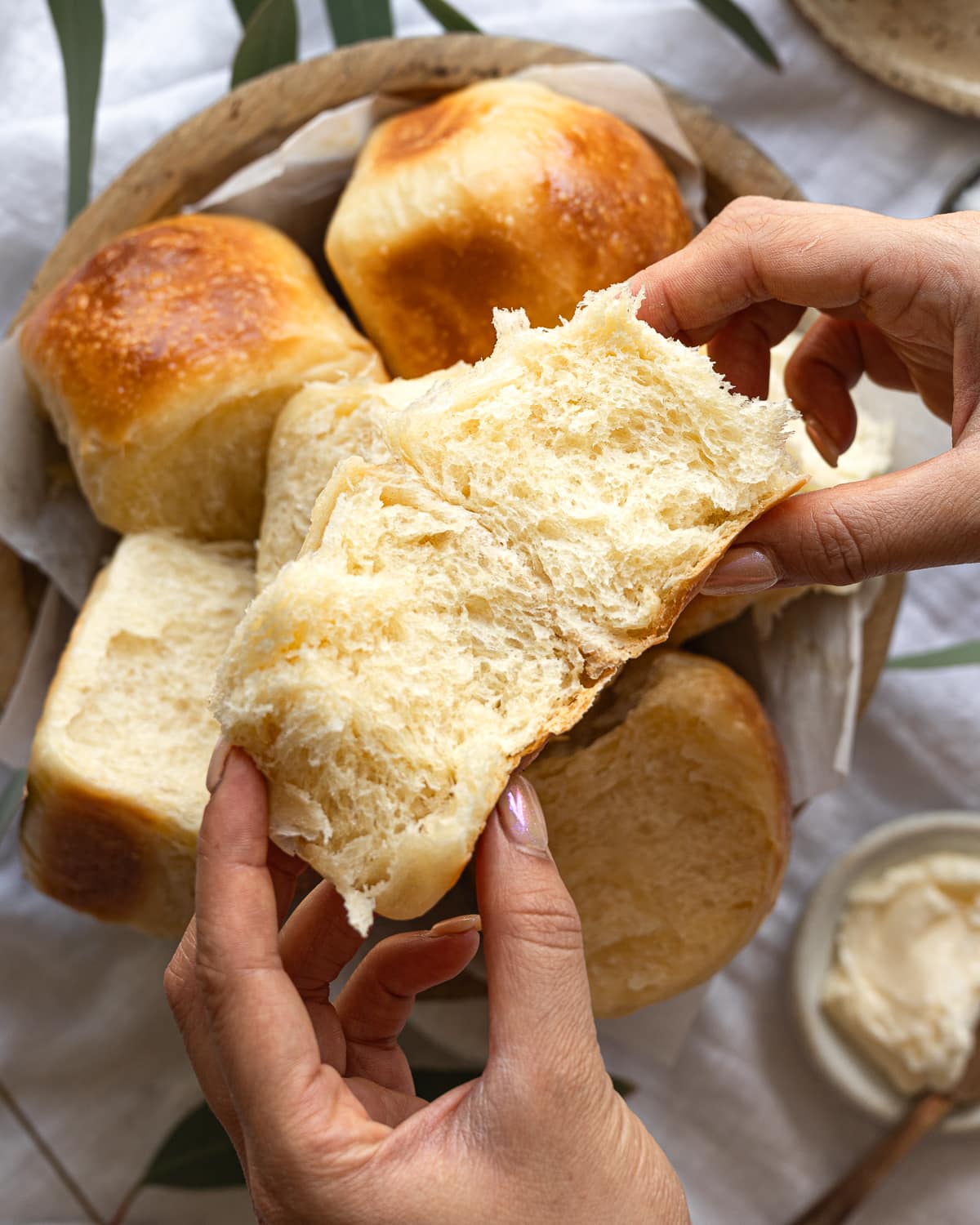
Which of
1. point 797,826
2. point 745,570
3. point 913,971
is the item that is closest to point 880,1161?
point 913,971

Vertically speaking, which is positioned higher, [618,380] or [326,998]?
[618,380]

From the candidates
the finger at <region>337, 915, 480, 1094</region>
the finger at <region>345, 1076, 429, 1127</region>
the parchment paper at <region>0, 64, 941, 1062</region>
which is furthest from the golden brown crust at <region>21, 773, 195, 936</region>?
the finger at <region>345, 1076, 429, 1127</region>

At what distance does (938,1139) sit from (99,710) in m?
1.91

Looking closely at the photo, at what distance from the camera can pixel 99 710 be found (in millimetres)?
1688

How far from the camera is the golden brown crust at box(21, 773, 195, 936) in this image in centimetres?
163

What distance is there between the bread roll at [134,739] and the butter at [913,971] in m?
1.34

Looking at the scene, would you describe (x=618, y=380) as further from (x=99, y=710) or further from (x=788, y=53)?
(x=788, y=53)

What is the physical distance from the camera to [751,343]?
164cm

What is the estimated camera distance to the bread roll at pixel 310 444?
1534mm

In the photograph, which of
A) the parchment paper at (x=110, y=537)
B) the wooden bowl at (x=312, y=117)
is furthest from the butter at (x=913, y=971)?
the wooden bowl at (x=312, y=117)

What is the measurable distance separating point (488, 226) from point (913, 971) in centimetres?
165

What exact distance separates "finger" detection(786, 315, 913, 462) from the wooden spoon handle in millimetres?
1354

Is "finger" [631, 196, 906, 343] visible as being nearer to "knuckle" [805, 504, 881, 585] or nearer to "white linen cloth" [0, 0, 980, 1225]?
"knuckle" [805, 504, 881, 585]

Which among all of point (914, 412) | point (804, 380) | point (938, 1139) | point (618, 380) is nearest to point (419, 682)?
point (618, 380)
